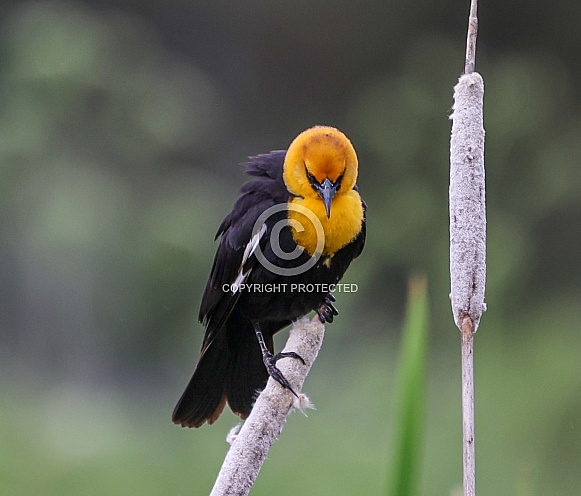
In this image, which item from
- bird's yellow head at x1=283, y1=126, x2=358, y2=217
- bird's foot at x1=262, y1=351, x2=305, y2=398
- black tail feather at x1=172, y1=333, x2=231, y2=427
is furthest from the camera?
black tail feather at x1=172, y1=333, x2=231, y2=427

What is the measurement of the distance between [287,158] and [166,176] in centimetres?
136

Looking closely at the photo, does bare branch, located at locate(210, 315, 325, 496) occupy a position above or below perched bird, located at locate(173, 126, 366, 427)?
below

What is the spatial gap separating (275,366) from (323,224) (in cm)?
20

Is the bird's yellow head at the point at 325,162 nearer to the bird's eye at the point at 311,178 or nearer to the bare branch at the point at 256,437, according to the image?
the bird's eye at the point at 311,178

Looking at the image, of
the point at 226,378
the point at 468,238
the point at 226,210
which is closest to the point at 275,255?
the point at 226,378

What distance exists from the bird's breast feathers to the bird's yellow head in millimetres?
17

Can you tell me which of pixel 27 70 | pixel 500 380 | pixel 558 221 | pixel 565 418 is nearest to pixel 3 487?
pixel 27 70

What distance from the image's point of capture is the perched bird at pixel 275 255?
1092 mm

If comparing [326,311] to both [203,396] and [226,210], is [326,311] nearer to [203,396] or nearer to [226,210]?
[203,396]

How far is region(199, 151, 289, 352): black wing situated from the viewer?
1.16m

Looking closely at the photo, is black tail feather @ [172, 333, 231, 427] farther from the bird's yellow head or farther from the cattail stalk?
the cattail stalk

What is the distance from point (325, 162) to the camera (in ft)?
3.51

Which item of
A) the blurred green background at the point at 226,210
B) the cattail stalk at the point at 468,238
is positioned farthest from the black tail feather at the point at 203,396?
the blurred green background at the point at 226,210

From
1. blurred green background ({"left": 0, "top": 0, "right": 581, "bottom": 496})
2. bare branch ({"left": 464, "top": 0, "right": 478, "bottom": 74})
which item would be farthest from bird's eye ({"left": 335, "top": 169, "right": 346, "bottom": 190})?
blurred green background ({"left": 0, "top": 0, "right": 581, "bottom": 496})
